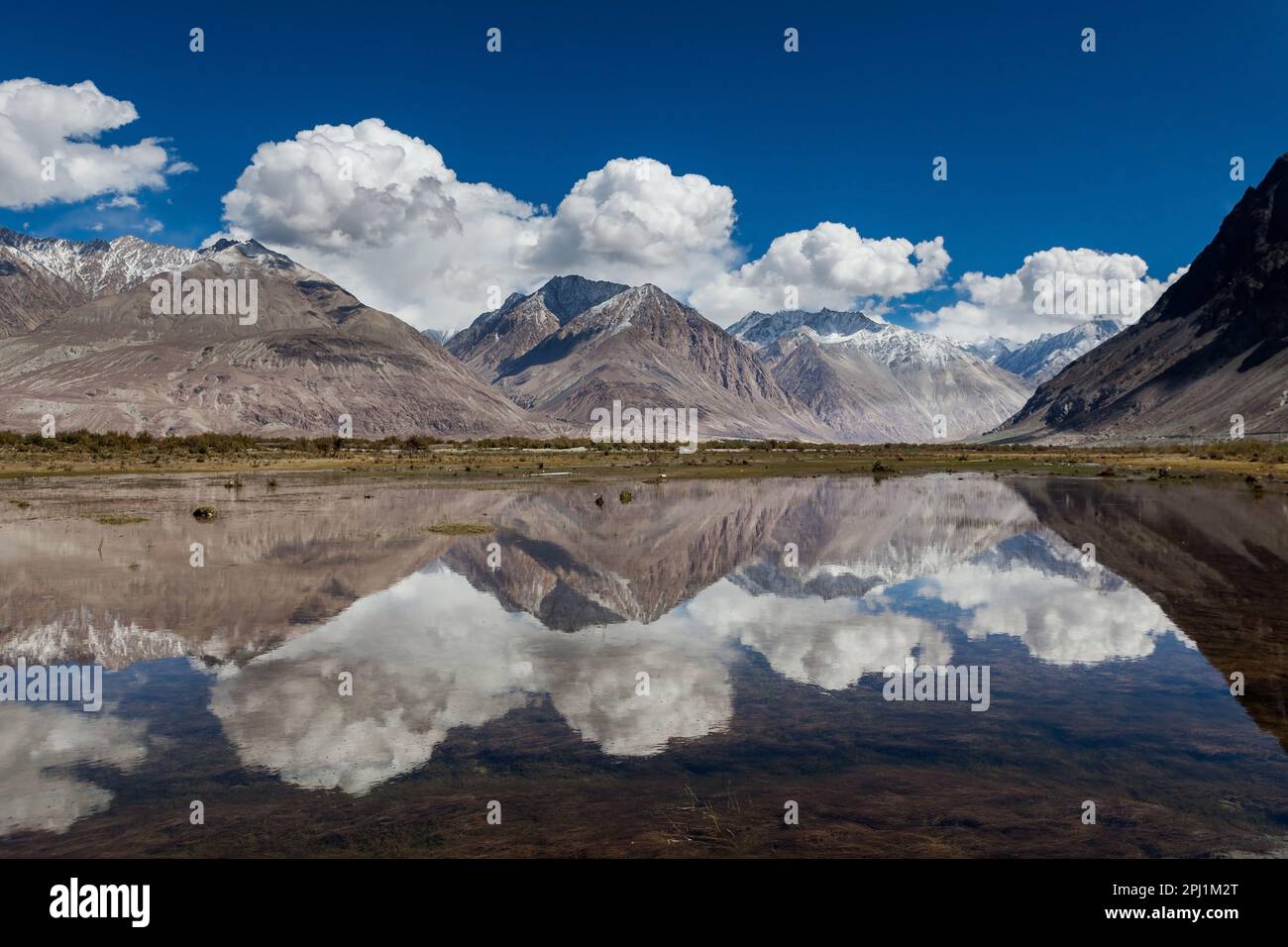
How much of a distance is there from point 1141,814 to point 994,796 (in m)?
1.68

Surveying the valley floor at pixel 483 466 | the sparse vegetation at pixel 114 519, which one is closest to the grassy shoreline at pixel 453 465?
the valley floor at pixel 483 466

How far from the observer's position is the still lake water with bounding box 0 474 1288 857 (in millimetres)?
10117

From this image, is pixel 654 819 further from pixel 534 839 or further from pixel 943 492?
pixel 943 492

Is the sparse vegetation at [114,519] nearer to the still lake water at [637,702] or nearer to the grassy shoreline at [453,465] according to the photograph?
the still lake water at [637,702]

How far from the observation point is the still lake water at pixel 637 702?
33.2 ft

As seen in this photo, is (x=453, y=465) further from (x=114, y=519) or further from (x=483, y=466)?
(x=114, y=519)

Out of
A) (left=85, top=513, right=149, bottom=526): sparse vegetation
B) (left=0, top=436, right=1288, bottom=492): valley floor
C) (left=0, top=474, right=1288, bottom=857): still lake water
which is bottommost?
(left=0, top=474, right=1288, bottom=857): still lake water

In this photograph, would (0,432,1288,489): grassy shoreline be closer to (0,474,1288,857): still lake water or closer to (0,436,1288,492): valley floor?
(0,436,1288,492): valley floor

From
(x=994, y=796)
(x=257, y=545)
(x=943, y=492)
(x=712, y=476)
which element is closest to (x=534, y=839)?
(x=994, y=796)

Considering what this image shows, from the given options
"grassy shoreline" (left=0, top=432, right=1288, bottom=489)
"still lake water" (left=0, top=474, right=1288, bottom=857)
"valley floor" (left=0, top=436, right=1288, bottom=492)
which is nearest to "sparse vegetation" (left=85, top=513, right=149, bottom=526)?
"still lake water" (left=0, top=474, right=1288, bottom=857)

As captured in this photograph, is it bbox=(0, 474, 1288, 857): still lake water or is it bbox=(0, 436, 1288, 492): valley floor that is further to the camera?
bbox=(0, 436, 1288, 492): valley floor

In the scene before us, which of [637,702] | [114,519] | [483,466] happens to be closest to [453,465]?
[483,466]

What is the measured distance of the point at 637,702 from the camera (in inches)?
598
